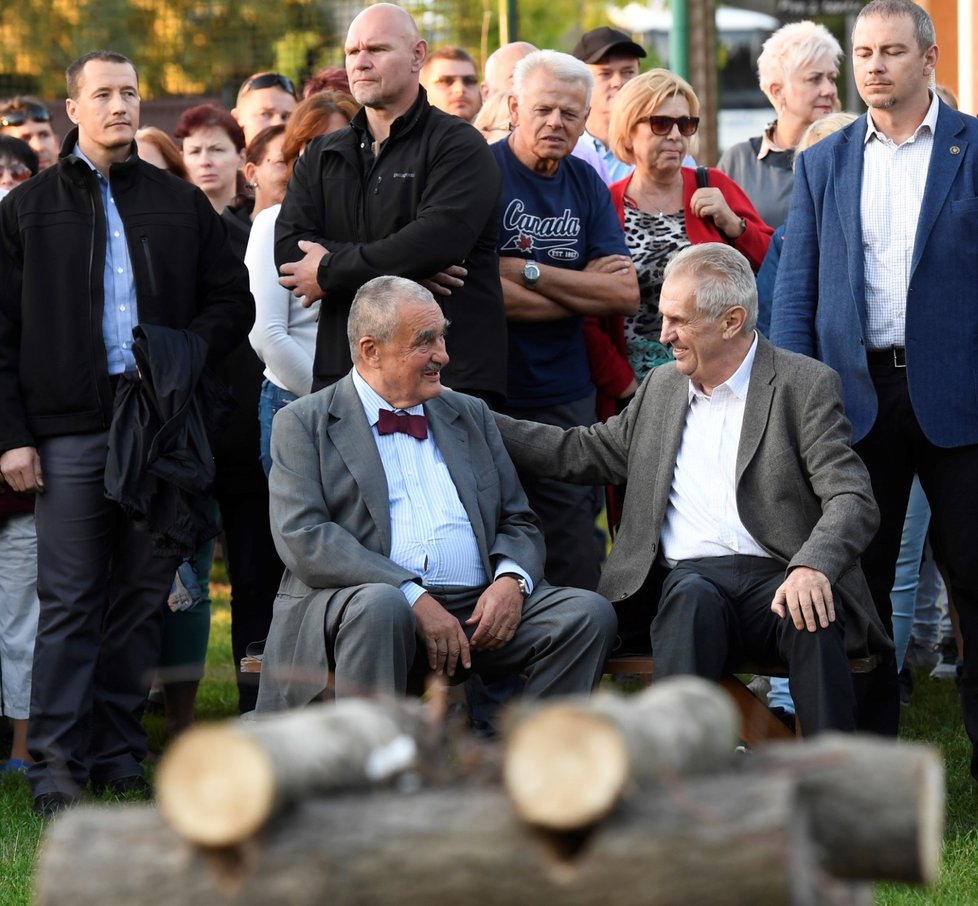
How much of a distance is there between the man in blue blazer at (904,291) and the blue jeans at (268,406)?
1.91 meters

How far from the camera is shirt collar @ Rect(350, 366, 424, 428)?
205 inches

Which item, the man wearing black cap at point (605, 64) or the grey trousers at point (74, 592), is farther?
the man wearing black cap at point (605, 64)

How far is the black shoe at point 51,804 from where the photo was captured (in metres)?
5.39

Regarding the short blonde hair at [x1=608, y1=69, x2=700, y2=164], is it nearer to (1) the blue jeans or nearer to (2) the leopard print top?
(2) the leopard print top

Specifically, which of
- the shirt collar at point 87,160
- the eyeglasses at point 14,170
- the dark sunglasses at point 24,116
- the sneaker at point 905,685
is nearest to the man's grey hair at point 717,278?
the shirt collar at point 87,160

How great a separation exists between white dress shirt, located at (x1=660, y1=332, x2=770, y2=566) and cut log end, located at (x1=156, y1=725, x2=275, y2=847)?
9.25 ft

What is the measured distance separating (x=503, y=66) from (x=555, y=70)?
1.96 metres

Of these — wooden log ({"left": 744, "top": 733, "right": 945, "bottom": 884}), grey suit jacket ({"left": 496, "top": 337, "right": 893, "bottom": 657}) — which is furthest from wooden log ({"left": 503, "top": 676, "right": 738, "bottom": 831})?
grey suit jacket ({"left": 496, "top": 337, "right": 893, "bottom": 657})

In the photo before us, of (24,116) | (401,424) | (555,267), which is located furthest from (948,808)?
(24,116)

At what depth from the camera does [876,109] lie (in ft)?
17.7

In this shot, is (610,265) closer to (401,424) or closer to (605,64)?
(401,424)

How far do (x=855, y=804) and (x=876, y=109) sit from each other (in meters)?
3.20

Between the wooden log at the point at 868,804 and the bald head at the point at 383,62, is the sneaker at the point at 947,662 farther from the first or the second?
the wooden log at the point at 868,804

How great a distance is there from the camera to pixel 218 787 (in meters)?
2.54
